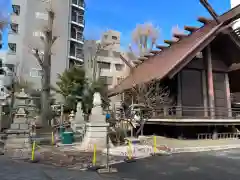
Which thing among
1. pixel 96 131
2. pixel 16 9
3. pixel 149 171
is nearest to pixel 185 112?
pixel 96 131

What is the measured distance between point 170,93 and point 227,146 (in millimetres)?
6976

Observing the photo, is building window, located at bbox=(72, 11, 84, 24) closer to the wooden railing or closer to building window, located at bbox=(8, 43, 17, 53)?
building window, located at bbox=(8, 43, 17, 53)

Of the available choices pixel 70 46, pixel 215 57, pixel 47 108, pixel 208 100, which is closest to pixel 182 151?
pixel 208 100

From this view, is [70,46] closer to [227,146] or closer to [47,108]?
[47,108]

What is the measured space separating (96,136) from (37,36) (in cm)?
2908

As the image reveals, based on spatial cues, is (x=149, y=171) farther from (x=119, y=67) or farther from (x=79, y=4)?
(x=79, y=4)

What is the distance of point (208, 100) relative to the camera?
18.2 m

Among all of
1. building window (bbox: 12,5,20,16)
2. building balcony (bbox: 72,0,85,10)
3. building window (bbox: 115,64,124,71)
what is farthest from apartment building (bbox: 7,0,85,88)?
building window (bbox: 115,64,124,71)

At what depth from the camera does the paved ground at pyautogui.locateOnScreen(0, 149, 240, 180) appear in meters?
6.75

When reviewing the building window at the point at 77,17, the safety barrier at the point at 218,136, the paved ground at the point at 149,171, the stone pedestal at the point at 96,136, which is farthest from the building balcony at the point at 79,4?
the paved ground at the point at 149,171

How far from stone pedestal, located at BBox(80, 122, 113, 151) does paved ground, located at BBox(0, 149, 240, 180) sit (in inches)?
126

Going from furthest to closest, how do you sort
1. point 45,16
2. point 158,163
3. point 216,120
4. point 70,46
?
point 70,46, point 45,16, point 216,120, point 158,163

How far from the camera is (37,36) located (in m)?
36.0

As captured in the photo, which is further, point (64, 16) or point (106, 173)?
point (64, 16)
